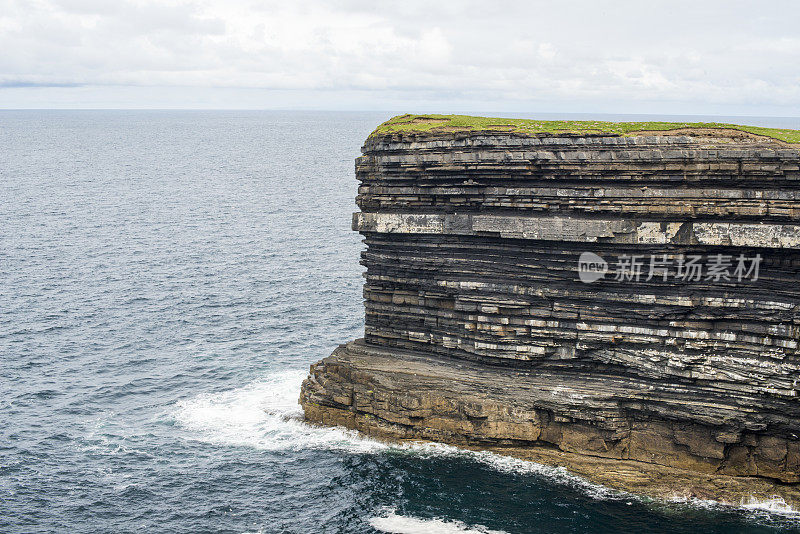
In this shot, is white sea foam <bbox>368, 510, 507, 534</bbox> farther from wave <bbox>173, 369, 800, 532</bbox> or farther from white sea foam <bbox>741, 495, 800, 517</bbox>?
white sea foam <bbox>741, 495, 800, 517</bbox>

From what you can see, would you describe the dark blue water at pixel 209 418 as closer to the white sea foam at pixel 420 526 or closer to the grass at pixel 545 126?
the white sea foam at pixel 420 526

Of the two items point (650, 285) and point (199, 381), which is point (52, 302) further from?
point (650, 285)

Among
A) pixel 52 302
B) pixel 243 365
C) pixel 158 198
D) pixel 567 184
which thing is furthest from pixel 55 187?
pixel 567 184
